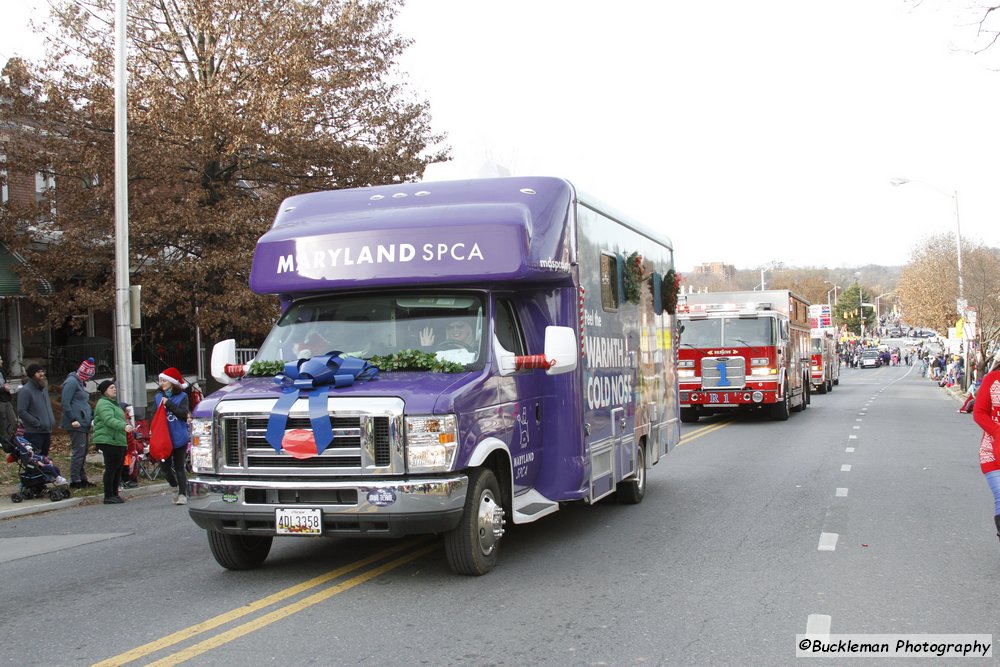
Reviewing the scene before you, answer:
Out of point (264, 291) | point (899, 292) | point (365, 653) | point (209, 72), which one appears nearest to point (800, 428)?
point (209, 72)

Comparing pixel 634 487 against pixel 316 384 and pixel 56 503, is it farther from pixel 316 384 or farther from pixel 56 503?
pixel 56 503

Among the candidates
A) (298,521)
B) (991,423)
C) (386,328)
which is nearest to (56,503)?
(386,328)

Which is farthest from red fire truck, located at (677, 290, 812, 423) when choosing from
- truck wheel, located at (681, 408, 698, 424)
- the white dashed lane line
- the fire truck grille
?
the white dashed lane line

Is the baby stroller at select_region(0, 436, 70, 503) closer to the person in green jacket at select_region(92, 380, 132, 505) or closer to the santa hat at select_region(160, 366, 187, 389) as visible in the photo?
the person in green jacket at select_region(92, 380, 132, 505)

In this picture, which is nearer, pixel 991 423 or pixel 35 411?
pixel 991 423

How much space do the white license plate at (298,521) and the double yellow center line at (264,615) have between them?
17.9 inches

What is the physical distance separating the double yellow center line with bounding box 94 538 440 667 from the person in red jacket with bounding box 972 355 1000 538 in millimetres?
4413

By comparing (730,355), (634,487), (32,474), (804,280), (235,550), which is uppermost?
(804,280)

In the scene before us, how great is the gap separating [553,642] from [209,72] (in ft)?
59.9

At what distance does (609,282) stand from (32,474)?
26.3ft

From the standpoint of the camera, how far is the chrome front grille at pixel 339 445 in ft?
21.5

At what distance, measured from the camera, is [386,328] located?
7.61 metres

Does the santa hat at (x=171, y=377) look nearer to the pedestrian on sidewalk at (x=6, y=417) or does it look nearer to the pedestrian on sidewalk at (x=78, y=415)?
the pedestrian on sidewalk at (x=78, y=415)

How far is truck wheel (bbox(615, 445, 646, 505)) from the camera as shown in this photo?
35.6 ft
